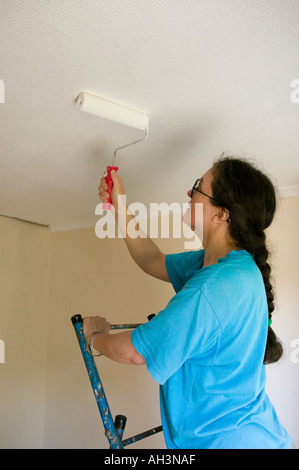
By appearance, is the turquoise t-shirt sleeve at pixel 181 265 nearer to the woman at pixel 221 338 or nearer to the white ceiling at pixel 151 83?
the woman at pixel 221 338

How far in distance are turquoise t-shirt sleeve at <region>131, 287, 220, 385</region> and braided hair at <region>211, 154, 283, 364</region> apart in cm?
33

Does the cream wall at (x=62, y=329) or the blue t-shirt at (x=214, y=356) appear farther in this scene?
the cream wall at (x=62, y=329)

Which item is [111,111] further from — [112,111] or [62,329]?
[62,329]

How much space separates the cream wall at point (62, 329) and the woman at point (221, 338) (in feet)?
4.53

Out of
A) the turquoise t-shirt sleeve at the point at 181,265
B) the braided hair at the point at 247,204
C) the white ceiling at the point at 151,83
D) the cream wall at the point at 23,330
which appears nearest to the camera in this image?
the white ceiling at the point at 151,83

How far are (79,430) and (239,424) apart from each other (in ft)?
7.04

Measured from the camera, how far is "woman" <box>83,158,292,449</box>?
105 centimetres

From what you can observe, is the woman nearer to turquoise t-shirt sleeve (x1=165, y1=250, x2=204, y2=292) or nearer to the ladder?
the ladder

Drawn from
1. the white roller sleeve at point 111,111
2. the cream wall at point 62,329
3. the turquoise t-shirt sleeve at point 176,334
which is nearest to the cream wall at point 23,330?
the cream wall at point 62,329

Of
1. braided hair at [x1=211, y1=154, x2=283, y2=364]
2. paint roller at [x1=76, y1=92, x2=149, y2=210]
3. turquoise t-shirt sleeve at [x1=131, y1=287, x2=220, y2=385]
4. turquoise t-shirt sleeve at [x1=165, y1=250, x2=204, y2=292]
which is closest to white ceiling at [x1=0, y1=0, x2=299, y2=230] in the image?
paint roller at [x1=76, y1=92, x2=149, y2=210]

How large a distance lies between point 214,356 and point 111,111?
0.85 metres

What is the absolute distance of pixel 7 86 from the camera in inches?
51.8

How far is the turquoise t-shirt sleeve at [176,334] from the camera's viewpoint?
104 centimetres

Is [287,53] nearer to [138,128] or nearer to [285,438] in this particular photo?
[138,128]
